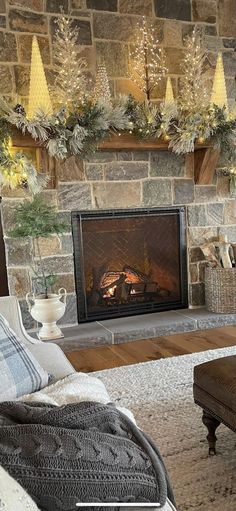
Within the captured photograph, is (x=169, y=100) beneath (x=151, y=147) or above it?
above

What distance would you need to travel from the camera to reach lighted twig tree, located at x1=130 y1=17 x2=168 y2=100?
3.29 m

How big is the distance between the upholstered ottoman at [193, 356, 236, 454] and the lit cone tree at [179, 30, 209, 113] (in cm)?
209

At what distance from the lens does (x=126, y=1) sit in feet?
10.8

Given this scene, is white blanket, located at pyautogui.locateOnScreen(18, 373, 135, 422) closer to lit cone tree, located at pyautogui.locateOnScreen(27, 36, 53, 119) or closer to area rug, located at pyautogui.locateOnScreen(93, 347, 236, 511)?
area rug, located at pyautogui.locateOnScreen(93, 347, 236, 511)

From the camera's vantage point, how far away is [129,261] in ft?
11.7

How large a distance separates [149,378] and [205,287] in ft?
4.67

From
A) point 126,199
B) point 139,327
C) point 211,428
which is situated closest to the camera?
point 211,428

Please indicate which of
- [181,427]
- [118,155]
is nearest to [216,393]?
[181,427]

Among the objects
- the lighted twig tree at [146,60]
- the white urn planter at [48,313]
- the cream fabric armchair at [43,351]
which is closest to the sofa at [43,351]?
the cream fabric armchair at [43,351]

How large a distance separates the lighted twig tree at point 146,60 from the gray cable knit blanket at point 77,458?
117 inches

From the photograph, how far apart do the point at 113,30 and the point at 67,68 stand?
651 mm

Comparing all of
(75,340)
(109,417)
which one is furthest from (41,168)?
(109,417)

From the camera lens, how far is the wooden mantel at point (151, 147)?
2.82 m

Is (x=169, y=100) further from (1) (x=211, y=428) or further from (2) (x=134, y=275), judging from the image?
(1) (x=211, y=428)
